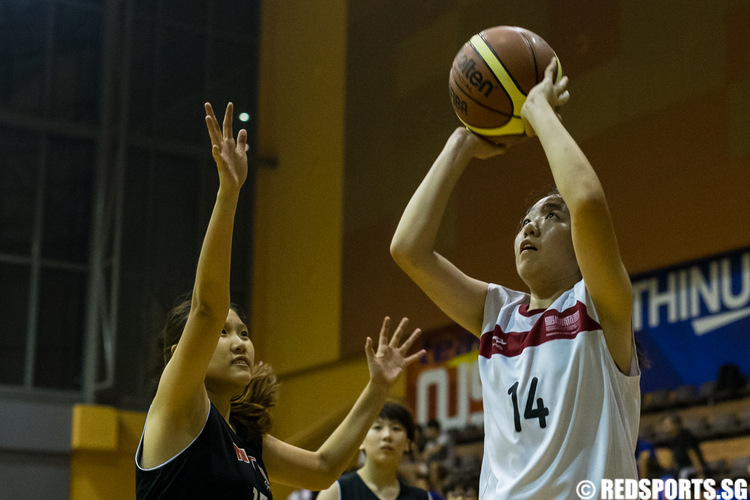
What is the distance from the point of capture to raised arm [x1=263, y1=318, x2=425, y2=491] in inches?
113

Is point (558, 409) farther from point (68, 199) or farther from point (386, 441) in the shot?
point (68, 199)

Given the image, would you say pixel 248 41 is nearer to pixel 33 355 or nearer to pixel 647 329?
pixel 33 355

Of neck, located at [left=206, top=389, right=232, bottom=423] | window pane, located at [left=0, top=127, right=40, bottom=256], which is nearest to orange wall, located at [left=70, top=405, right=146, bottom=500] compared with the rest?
window pane, located at [left=0, top=127, right=40, bottom=256]

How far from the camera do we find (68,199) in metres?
12.4

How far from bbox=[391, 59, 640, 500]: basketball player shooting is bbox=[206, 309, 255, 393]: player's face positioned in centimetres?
64

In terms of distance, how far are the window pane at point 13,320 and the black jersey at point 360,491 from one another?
830 centimetres

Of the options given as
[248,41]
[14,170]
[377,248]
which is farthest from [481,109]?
[248,41]

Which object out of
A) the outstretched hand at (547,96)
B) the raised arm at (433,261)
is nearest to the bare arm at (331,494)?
the raised arm at (433,261)

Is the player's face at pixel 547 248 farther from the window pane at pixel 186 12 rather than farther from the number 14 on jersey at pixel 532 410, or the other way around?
the window pane at pixel 186 12

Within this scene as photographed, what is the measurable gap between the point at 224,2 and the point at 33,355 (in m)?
5.60

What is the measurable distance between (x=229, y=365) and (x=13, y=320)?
33.1ft

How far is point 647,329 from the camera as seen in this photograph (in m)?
7.62

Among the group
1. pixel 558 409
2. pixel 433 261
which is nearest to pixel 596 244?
pixel 558 409

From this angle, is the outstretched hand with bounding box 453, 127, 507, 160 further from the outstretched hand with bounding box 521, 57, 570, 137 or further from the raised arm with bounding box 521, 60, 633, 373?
the raised arm with bounding box 521, 60, 633, 373
